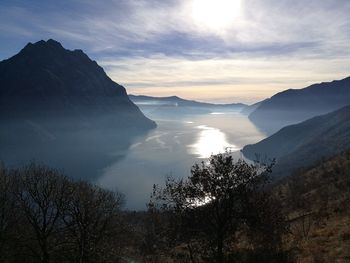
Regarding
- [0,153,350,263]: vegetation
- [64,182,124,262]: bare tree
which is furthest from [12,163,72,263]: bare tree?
[64,182,124,262]: bare tree

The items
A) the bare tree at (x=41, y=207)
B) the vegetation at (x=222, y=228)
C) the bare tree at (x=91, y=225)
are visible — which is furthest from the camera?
the bare tree at (x=41, y=207)

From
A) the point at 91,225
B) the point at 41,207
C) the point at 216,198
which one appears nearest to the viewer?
the point at 216,198

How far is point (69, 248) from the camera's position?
39.4m

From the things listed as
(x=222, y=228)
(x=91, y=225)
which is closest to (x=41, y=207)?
(x=91, y=225)

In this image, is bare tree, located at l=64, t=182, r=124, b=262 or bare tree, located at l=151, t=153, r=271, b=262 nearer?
bare tree, located at l=151, t=153, r=271, b=262

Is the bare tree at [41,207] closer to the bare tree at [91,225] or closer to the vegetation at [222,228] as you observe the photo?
the vegetation at [222,228]

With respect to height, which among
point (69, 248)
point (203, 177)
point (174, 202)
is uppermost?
point (203, 177)

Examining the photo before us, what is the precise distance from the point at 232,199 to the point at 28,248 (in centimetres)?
2433

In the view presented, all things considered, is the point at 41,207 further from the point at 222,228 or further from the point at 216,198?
the point at 216,198

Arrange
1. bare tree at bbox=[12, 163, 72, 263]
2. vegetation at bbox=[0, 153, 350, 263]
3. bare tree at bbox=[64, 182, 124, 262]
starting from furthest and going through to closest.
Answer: bare tree at bbox=[12, 163, 72, 263] < bare tree at bbox=[64, 182, 124, 262] < vegetation at bbox=[0, 153, 350, 263]

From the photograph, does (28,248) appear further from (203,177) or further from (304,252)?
(304,252)

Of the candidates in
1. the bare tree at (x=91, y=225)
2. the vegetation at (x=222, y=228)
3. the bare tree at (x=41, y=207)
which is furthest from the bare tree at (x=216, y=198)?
the bare tree at (x=41, y=207)

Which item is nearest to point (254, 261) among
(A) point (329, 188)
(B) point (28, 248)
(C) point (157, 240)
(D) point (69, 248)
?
(C) point (157, 240)

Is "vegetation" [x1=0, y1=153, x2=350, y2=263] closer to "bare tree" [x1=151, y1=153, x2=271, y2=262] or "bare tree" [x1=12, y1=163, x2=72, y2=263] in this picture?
"bare tree" [x1=151, y1=153, x2=271, y2=262]
